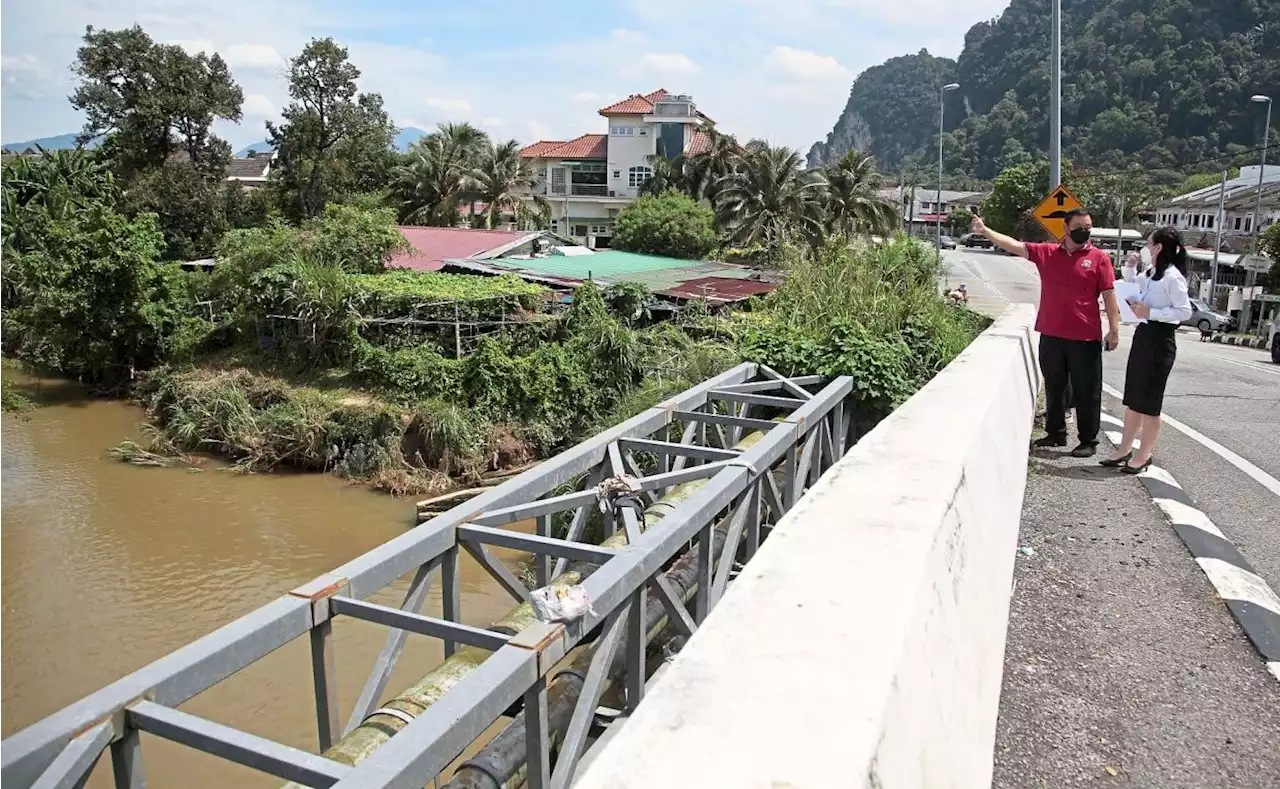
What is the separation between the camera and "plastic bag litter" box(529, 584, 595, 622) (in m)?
2.93

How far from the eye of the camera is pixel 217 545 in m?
16.3

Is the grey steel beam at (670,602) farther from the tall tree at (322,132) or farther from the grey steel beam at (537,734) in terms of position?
the tall tree at (322,132)

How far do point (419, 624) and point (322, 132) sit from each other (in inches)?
1535

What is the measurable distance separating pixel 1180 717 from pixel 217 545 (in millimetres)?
16427

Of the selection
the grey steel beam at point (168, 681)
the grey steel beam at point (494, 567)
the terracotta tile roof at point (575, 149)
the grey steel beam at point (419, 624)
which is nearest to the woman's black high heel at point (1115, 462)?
the grey steel beam at point (494, 567)

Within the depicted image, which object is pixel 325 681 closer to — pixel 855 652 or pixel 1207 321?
pixel 855 652

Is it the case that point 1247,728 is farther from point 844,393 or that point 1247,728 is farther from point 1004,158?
point 1004,158

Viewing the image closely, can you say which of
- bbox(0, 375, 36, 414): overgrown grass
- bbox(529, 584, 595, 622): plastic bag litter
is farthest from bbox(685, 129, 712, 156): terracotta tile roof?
bbox(529, 584, 595, 622): plastic bag litter

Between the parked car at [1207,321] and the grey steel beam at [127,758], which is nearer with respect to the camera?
the grey steel beam at [127,758]

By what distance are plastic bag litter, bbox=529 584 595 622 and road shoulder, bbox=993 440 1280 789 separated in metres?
1.38

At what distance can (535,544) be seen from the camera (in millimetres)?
3975

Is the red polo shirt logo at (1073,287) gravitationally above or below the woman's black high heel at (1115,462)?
above

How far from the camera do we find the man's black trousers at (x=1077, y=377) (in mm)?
6285

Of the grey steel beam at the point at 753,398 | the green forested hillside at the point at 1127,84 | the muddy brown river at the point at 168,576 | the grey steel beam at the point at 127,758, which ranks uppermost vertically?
the green forested hillside at the point at 1127,84
